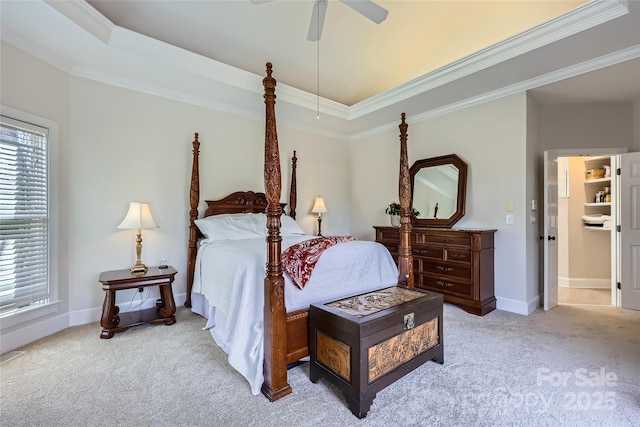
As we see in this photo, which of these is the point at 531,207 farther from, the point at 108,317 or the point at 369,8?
the point at 108,317

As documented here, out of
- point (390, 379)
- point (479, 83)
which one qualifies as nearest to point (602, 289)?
point (479, 83)

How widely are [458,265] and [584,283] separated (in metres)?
2.88

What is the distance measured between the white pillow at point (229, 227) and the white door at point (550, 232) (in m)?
3.51

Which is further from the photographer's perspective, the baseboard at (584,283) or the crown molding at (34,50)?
the baseboard at (584,283)

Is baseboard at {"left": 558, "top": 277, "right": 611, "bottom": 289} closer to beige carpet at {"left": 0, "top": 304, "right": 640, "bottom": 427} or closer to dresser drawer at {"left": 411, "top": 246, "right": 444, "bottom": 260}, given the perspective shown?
beige carpet at {"left": 0, "top": 304, "right": 640, "bottom": 427}

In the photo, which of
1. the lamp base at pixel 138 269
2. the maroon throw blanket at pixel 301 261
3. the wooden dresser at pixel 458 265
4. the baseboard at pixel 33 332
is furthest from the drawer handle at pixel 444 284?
the baseboard at pixel 33 332

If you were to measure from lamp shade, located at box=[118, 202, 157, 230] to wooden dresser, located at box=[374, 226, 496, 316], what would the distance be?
10.7 ft

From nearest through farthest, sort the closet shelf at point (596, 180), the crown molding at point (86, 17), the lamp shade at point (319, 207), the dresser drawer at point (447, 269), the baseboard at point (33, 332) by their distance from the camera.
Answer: the crown molding at point (86, 17) → the baseboard at point (33, 332) → the dresser drawer at point (447, 269) → the closet shelf at point (596, 180) → the lamp shade at point (319, 207)

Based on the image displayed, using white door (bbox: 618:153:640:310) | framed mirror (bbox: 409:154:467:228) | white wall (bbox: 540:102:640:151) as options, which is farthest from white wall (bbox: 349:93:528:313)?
white door (bbox: 618:153:640:310)

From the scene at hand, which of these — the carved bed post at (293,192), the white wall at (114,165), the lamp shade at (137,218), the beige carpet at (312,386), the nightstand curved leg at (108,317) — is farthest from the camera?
the carved bed post at (293,192)

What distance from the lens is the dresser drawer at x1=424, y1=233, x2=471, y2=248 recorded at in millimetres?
3431

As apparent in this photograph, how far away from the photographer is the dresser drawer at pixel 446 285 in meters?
3.45

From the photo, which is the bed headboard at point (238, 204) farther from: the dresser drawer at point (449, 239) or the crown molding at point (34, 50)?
the dresser drawer at point (449, 239)

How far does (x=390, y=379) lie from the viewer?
1843mm
